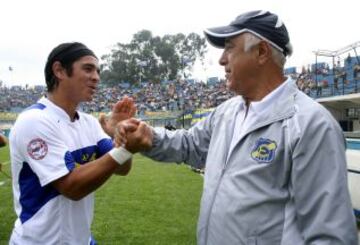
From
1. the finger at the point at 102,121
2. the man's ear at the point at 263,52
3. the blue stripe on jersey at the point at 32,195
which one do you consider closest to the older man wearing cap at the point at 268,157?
the man's ear at the point at 263,52


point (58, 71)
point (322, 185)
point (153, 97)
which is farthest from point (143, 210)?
point (153, 97)

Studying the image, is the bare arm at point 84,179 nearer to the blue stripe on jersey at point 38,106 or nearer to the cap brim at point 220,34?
the blue stripe on jersey at point 38,106

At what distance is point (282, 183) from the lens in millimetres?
1911

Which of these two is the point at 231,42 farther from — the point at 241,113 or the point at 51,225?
the point at 51,225

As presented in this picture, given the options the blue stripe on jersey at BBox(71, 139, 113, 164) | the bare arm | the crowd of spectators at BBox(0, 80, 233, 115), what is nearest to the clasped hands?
the bare arm

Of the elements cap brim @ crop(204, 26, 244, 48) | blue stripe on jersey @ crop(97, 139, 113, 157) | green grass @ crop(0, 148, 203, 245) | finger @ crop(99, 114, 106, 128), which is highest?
cap brim @ crop(204, 26, 244, 48)

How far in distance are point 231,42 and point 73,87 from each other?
41.7 inches

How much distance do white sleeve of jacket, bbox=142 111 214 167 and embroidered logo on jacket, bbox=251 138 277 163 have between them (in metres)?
0.71

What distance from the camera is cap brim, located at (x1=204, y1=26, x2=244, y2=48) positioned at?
2.19 metres

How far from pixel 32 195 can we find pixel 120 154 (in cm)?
54

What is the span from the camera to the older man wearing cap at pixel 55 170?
2344 millimetres

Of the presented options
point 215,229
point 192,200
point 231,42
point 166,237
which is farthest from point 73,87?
point 192,200

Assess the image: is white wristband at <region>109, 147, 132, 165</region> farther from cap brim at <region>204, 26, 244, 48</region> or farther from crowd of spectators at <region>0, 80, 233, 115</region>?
crowd of spectators at <region>0, 80, 233, 115</region>

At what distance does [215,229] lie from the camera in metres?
2.12
